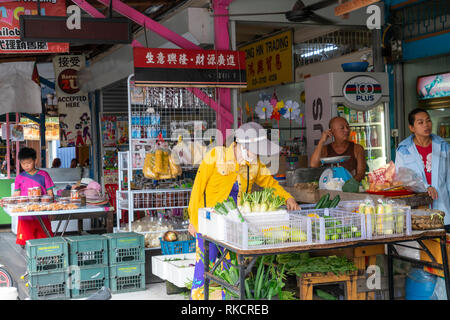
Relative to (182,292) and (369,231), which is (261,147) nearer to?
(369,231)

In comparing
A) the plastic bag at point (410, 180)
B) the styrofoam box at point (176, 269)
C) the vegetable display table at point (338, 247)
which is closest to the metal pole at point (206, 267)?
the vegetable display table at point (338, 247)

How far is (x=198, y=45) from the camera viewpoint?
27.3ft

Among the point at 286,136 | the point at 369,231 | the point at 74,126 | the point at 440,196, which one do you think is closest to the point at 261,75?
the point at 286,136

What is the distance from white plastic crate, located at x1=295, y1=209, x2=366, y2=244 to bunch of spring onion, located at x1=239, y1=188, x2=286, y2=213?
0.29 metres

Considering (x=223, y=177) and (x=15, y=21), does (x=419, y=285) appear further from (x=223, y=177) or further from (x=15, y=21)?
(x=15, y=21)

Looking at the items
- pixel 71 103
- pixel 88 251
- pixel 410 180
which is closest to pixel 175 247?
pixel 88 251

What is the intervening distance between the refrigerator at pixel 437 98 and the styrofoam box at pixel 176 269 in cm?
451

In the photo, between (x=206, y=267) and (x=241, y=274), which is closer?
(x=241, y=274)

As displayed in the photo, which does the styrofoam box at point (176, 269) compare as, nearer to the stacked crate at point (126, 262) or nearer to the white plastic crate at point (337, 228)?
the stacked crate at point (126, 262)

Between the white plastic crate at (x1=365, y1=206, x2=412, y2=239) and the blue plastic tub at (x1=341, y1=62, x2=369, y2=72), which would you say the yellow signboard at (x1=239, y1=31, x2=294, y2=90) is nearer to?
the blue plastic tub at (x1=341, y1=62, x2=369, y2=72)

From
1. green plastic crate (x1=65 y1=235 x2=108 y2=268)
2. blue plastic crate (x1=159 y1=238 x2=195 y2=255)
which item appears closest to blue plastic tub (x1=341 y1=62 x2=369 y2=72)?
blue plastic crate (x1=159 y1=238 x2=195 y2=255)

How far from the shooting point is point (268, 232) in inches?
164

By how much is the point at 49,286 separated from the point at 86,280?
0.41m

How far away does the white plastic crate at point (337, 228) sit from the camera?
4.24 meters
